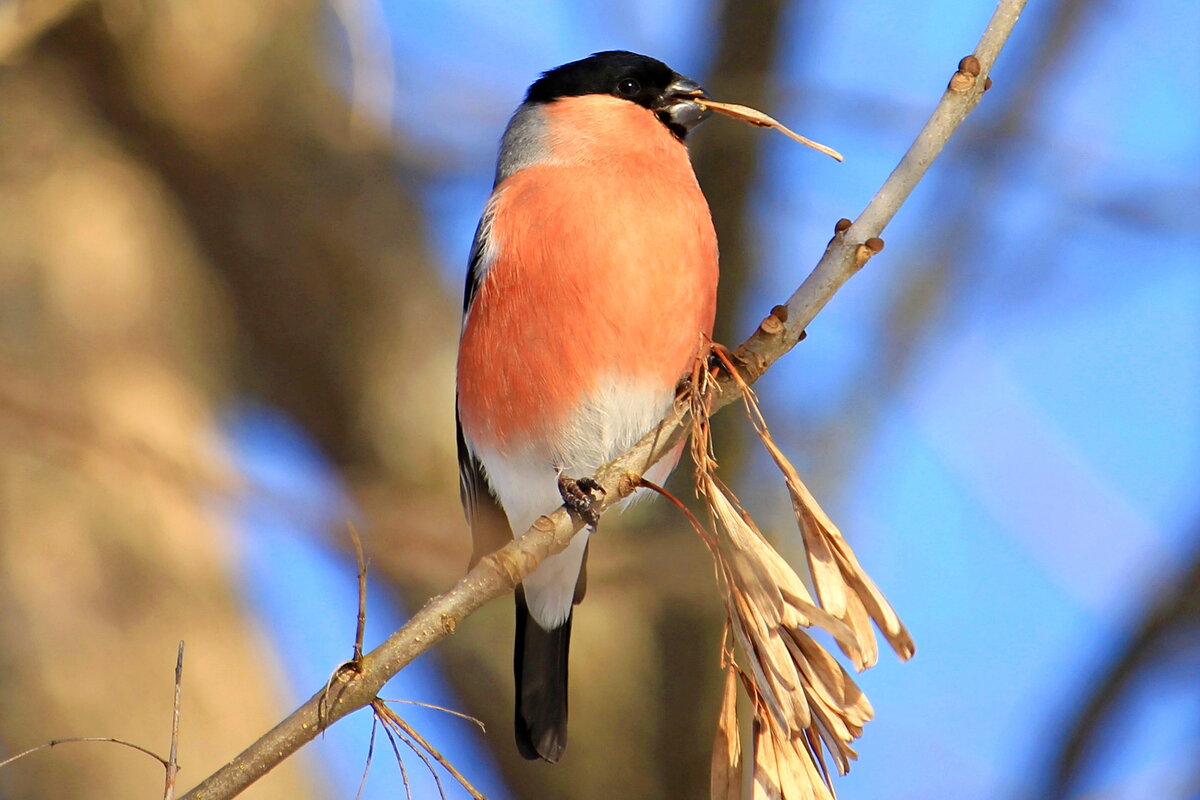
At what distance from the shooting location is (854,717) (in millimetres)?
1610

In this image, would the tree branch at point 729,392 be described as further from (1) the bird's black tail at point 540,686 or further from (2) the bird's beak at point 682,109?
(2) the bird's beak at point 682,109

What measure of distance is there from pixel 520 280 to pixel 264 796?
222 cm

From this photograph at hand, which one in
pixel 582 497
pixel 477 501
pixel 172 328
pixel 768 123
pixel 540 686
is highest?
pixel 768 123

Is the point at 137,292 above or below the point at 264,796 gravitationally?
above

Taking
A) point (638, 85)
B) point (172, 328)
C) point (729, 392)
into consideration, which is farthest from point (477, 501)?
point (729, 392)

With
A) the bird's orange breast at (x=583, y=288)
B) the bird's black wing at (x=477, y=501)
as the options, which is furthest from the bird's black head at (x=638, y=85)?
the bird's black wing at (x=477, y=501)

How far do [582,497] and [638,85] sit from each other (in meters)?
1.54

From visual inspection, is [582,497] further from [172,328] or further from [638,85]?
[172,328]

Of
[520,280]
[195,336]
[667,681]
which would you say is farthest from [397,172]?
[667,681]

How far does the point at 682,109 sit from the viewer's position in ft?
11.2

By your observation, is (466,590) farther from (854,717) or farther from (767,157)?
(767,157)

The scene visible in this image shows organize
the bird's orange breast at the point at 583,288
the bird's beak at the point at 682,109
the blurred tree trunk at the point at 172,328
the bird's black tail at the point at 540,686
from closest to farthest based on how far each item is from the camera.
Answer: the bird's orange breast at the point at 583,288 → the bird's black tail at the point at 540,686 → the bird's beak at the point at 682,109 → the blurred tree trunk at the point at 172,328

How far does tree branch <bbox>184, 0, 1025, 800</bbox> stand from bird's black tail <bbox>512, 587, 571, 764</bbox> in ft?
4.67

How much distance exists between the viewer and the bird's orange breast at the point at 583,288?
293 centimetres
